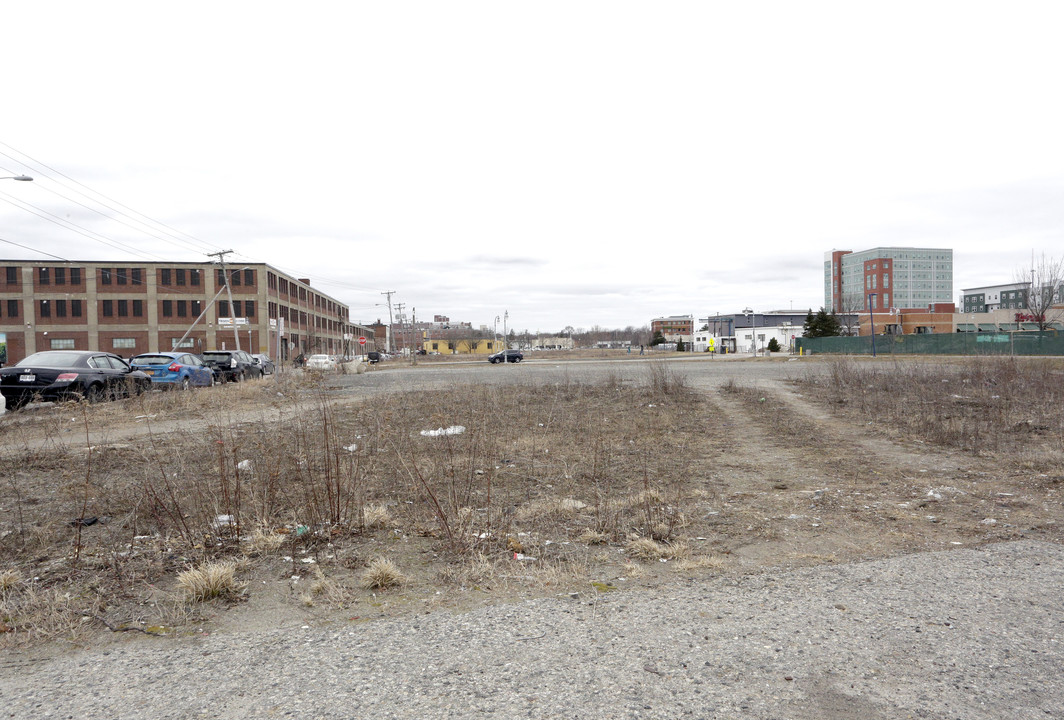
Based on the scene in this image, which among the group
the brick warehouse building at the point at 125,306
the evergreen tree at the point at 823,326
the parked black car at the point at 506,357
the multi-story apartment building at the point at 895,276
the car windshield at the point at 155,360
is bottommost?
the parked black car at the point at 506,357

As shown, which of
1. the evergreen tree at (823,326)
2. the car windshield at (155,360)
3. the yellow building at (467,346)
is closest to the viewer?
the car windshield at (155,360)

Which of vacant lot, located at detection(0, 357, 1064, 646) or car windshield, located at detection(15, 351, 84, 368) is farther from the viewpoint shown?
car windshield, located at detection(15, 351, 84, 368)

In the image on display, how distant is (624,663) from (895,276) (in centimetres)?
16372

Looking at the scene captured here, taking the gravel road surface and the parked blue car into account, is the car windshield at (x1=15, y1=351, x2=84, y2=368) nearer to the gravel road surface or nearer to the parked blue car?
the parked blue car

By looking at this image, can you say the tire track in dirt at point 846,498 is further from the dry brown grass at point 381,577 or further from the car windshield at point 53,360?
the car windshield at point 53,360

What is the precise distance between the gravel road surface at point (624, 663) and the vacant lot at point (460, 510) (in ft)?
1.14

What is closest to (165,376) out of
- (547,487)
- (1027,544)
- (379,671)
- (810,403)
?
(547,487)

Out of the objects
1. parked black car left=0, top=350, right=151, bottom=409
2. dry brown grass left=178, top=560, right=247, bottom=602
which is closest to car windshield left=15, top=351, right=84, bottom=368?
parked black car left=0, top=350, right=151, bottom=409

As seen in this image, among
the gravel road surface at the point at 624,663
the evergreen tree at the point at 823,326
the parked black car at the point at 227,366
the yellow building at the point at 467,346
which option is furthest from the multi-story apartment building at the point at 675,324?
the gravel road surface at the point at 624,663

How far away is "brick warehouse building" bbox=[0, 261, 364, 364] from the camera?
68.6 meters

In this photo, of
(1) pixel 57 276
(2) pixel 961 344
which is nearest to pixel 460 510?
(2) pixel 961 344

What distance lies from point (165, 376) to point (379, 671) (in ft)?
67.3

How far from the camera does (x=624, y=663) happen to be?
3.20 m

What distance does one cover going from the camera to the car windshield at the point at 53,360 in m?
15.5
